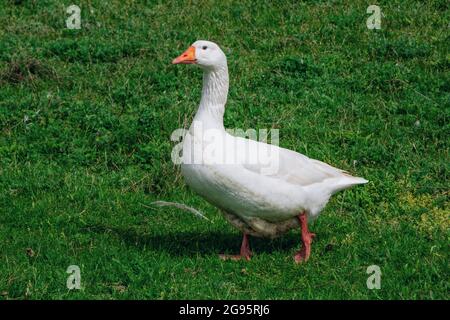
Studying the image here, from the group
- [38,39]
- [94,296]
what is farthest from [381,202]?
[38,39]

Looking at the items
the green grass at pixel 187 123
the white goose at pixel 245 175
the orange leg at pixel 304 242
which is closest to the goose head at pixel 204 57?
the white goose at pixel 245 175

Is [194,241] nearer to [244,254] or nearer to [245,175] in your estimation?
[244,254]

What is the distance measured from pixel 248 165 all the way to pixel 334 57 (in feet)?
16.3

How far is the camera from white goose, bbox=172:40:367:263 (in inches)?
295

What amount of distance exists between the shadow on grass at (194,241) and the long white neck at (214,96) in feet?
3.77

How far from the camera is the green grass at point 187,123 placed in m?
7.52

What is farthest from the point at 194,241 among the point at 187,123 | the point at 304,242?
the point at 187,123

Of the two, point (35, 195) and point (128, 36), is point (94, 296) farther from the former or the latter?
point (128, 36)

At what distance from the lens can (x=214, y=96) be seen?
786 centimetres

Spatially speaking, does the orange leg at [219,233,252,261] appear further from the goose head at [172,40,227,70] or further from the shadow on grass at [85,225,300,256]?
the goose head at [172,40,227,70]

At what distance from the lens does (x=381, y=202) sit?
8977 mm

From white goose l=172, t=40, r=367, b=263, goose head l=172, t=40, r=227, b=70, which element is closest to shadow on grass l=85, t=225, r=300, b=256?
white goose l=172, t=40, r=367, b=263

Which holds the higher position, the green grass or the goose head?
the goose head

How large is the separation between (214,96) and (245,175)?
80 centimetres
